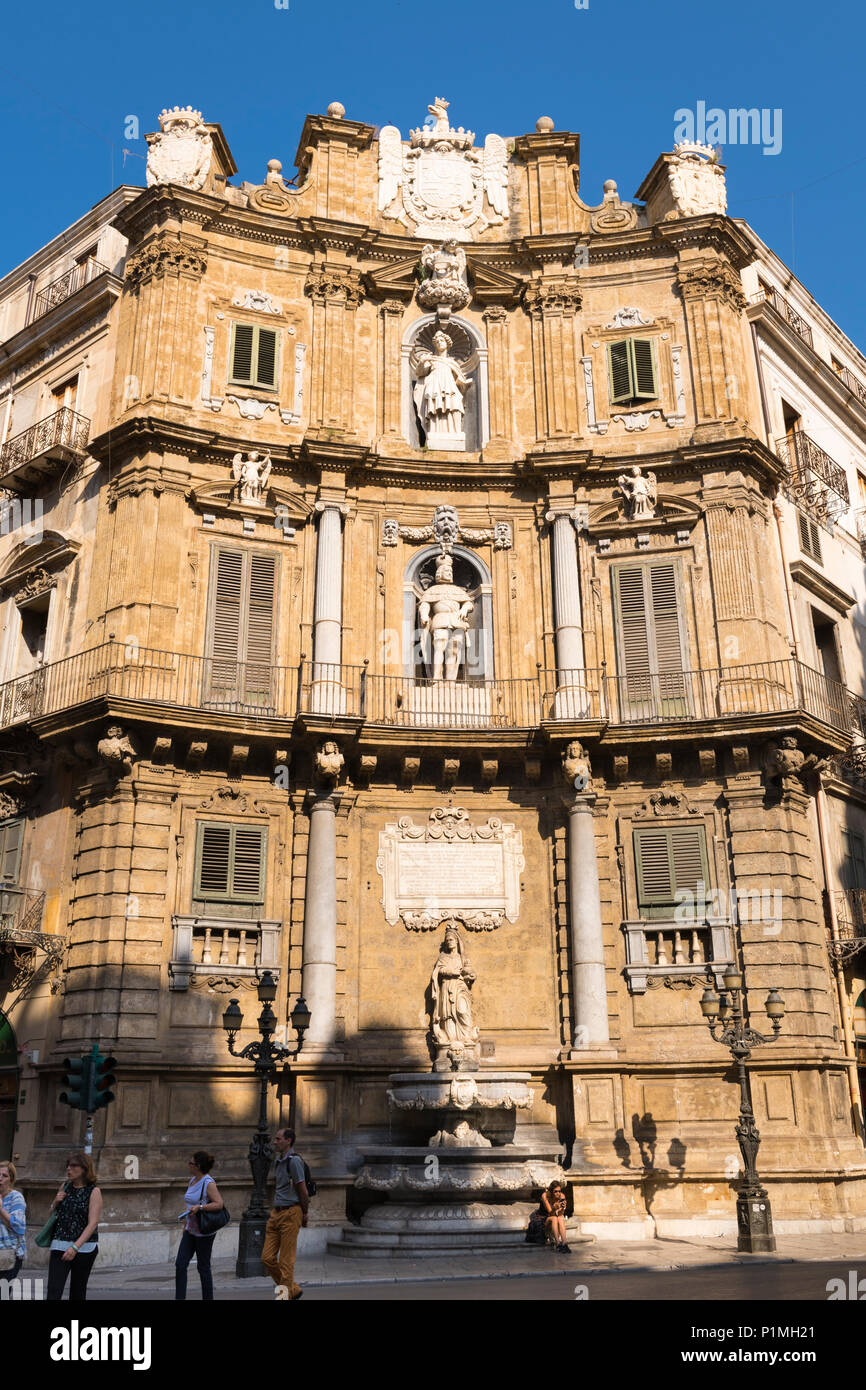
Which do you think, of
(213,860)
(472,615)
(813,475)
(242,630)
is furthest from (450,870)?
(813,475)

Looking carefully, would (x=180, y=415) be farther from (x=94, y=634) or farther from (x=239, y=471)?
(x=94, y=634)

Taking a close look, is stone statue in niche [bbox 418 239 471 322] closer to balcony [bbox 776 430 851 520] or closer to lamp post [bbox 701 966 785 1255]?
balcony [bbox 776 430 851 520]

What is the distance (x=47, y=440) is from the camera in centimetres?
2478

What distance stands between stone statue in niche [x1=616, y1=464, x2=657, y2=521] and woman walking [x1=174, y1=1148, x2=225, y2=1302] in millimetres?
15390

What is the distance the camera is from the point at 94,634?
22.0m

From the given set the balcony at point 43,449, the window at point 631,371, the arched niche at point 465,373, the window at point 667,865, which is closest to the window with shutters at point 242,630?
the balcony at point 43,449

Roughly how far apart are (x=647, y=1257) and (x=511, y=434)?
49.5ft

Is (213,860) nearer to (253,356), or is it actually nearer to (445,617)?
(445,617)

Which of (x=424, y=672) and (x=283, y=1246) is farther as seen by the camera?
(x=424, y=672)

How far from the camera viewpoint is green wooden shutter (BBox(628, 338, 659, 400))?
24.3 metres

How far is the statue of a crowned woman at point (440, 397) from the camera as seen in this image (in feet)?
81.7

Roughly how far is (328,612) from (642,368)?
8035 millimetres

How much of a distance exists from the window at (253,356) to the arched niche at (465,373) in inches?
104

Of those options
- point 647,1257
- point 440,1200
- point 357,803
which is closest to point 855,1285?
point 647,1257
